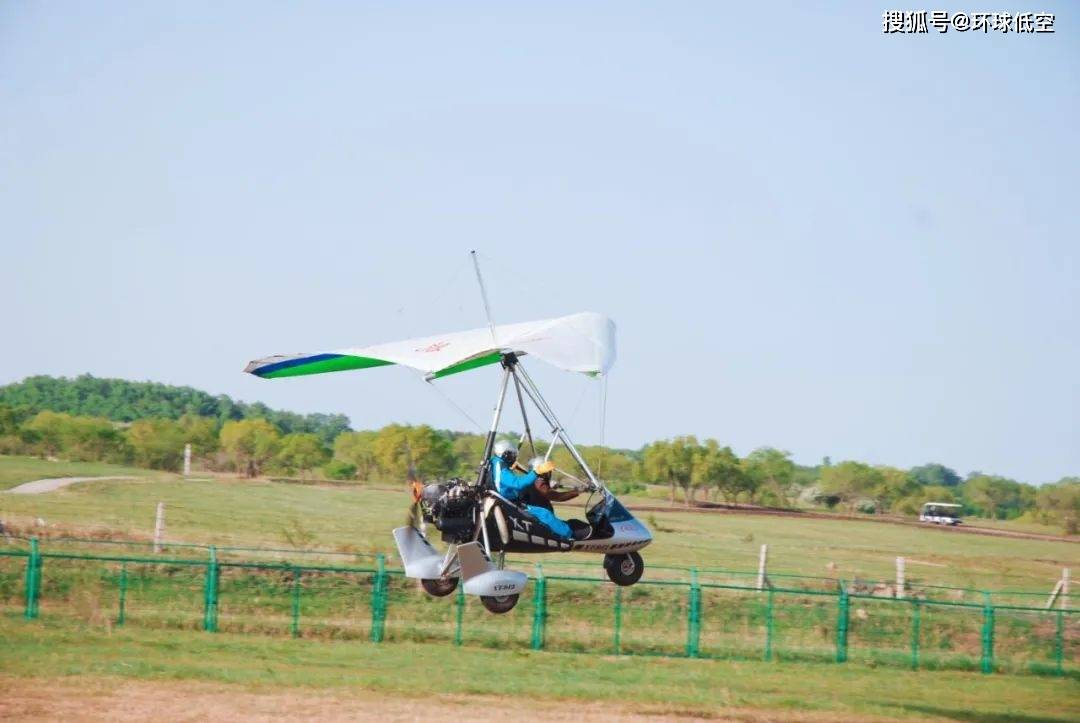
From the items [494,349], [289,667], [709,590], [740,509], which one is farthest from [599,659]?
[740,509]

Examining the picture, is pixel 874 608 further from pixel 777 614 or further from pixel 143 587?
pixel 143 587

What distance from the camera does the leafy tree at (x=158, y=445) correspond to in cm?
8562

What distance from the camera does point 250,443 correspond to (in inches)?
3302

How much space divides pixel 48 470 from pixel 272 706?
45204mm

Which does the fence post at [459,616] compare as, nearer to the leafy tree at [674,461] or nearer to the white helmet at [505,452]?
the white helmet at [505,452]

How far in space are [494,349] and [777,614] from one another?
2366 centimetres

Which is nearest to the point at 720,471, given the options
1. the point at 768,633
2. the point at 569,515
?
the point at 569,515

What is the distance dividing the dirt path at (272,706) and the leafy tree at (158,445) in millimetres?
53693

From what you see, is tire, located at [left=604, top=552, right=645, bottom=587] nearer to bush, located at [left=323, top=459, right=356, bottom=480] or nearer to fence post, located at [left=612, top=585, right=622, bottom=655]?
fence post, located at [left=612, top=585, right=622, bottom=655]

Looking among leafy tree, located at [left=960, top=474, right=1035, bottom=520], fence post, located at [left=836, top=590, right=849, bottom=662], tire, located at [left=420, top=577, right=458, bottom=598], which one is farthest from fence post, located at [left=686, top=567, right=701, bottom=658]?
leafy tree, located at [left=960, top=474, right=1035, bottom=520]

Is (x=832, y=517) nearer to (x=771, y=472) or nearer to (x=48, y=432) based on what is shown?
(x=771, y=472)

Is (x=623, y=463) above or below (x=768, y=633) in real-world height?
above

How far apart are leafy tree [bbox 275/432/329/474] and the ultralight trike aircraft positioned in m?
54.4

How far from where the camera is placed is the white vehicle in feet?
270
